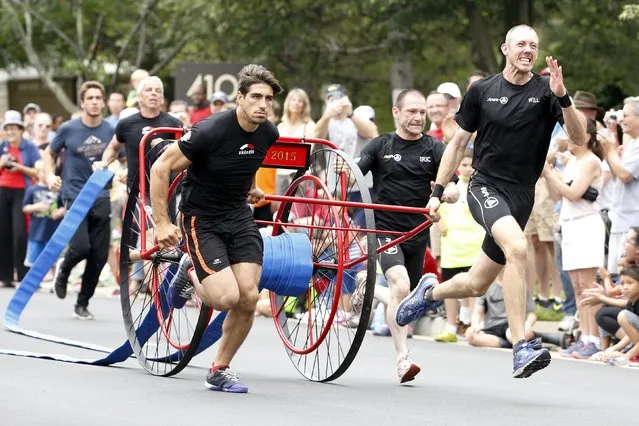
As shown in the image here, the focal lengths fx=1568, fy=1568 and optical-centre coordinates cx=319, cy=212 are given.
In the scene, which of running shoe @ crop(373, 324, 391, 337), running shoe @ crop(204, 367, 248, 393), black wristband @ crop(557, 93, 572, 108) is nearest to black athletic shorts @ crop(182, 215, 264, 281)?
running shoe @ crop(204, 367, 248, 393)

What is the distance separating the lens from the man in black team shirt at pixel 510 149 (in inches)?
376

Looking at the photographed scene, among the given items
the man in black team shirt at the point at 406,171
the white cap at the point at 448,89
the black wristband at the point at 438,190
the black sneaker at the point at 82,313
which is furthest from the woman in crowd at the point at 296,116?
the black wristband at the point at 438,190

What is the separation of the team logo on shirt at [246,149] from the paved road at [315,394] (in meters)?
1.51

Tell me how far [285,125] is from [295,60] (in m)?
14.0

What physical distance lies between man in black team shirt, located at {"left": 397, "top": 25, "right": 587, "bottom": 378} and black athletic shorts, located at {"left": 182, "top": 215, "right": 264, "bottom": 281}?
118cm

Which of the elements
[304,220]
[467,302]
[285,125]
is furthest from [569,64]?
[304,220]

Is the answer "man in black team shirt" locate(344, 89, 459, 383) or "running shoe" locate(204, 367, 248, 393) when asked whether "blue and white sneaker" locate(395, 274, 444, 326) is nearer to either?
"man in black team shirt" locate(344, 89, 459, 383)

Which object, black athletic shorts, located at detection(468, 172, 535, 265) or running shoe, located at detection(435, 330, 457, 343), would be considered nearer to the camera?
black athletic shorts, located at detection(468, 172, 535, 265)

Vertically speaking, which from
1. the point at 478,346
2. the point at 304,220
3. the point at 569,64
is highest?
the point at 569,64

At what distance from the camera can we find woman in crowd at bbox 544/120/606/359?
44.3 feet

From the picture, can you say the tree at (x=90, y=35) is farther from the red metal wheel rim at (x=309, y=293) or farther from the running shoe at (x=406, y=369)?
the running shoe at (x=406, y=369)

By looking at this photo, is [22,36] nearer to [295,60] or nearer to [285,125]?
[295,60]

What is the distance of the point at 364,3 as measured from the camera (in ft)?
84.5

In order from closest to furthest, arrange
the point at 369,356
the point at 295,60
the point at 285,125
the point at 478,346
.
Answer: the point at 369,356 < the point at 478,346 < the point at 285,125 < the point at 295,60
